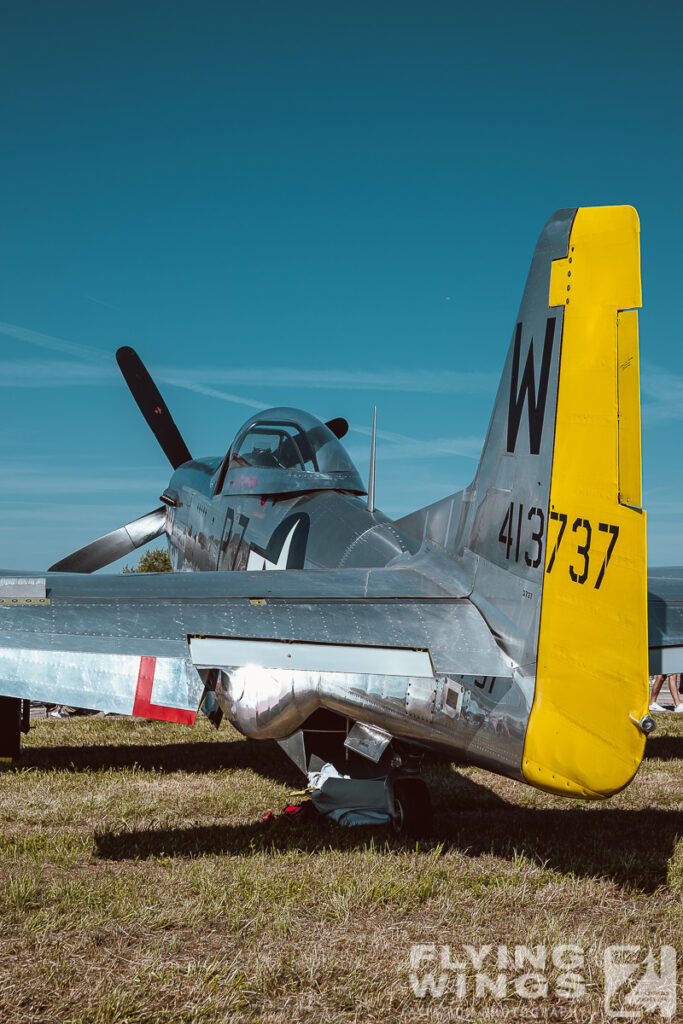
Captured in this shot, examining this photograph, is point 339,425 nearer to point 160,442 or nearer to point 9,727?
point 160,442

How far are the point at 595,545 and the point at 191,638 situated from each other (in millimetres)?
2014

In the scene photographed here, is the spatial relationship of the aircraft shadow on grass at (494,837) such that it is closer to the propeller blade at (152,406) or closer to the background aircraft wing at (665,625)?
the background aircraft wing at (665,625)

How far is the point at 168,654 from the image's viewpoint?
4035 millimetres

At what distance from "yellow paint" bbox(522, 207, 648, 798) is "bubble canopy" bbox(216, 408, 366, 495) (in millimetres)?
3959

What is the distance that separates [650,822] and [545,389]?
11.8ft

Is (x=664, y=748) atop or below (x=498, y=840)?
below

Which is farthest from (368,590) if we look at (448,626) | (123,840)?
(123,840)

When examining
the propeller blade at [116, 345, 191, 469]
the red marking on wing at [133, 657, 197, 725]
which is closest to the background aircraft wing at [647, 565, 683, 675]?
the red marking on wing at [133, 657, 197, 725]

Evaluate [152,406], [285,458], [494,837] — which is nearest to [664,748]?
[494,837]

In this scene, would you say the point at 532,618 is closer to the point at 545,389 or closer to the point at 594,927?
the point at 545,389

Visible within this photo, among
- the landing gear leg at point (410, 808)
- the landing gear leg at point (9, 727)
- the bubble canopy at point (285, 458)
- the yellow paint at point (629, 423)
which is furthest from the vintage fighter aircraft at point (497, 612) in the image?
the bubble canopy at point (285, 458)

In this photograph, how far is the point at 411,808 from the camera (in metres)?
5.41

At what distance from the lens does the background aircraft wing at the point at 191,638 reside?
3953mm

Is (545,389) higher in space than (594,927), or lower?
higher
